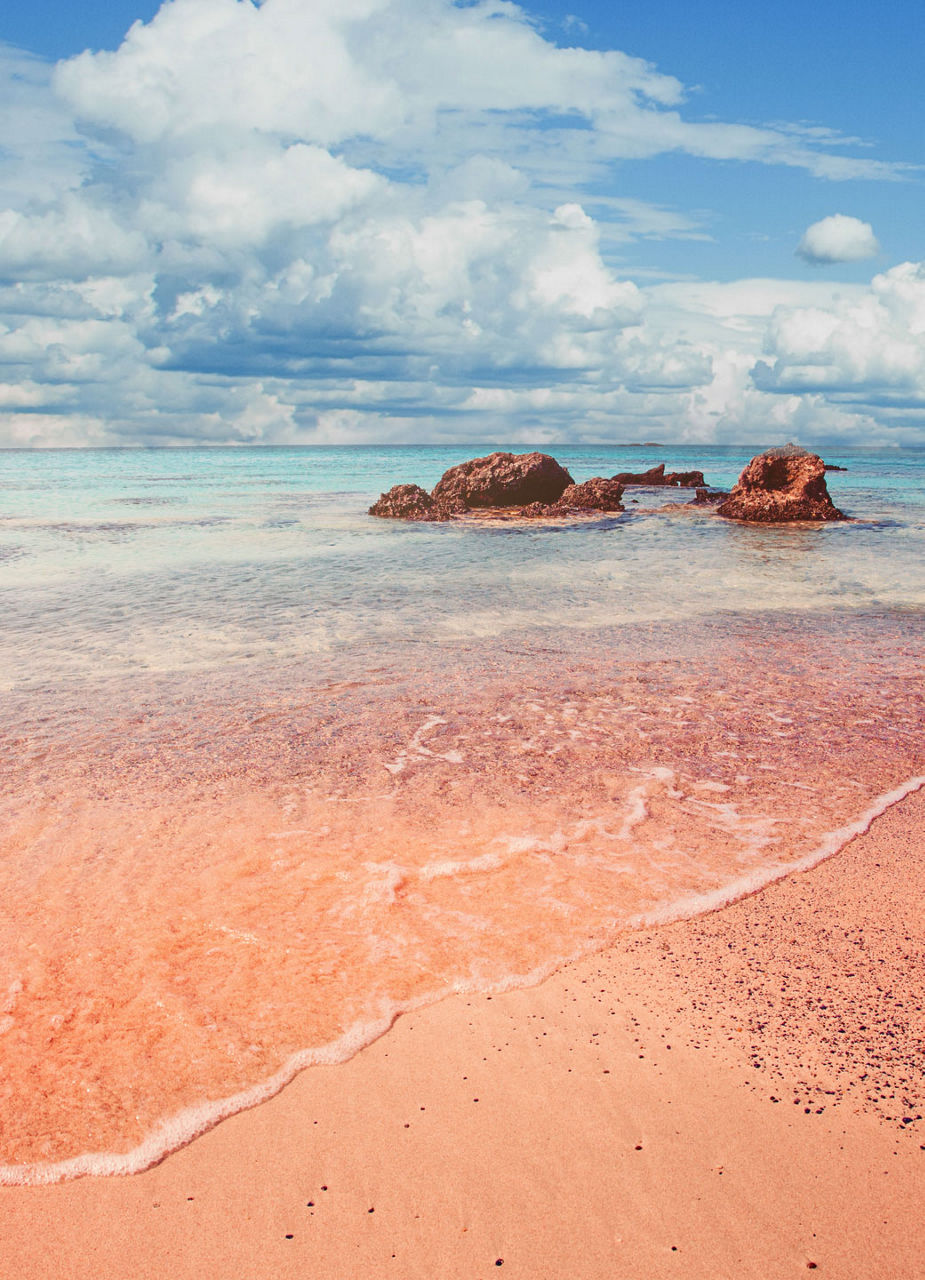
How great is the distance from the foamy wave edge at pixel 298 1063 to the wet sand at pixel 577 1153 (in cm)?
5

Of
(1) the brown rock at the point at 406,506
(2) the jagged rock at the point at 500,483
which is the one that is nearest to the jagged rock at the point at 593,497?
(2) the jagged rock at the point at 500,483

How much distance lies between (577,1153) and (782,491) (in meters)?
27.7

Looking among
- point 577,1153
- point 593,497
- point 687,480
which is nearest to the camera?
point 577,1153

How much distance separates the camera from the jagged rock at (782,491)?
26344mm

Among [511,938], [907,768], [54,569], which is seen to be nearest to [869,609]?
[907,768]

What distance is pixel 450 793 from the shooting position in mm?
A: 5375

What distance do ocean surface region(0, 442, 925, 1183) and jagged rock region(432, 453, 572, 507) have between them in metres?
17.5

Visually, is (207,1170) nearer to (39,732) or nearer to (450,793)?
(450,793)

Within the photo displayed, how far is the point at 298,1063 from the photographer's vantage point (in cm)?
301

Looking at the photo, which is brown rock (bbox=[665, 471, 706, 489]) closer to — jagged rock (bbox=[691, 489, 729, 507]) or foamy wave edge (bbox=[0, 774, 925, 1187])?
jagged rock (bbox=[691, 489, 729, 507])

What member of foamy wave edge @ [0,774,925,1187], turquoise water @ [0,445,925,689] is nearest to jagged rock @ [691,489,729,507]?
turquoise water @ [0,445,925,689]

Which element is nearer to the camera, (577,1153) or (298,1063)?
(577,1153)

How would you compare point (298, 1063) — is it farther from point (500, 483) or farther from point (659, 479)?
point (659, 479)

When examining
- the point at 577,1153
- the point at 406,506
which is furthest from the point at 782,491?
the point at 577,1153
